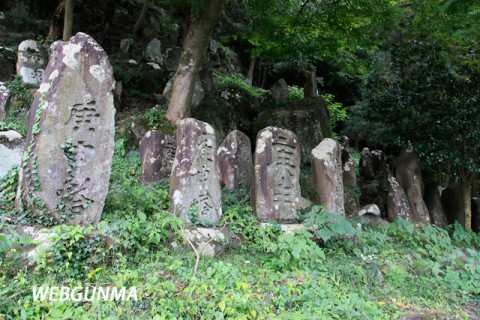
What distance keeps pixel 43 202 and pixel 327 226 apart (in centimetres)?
375

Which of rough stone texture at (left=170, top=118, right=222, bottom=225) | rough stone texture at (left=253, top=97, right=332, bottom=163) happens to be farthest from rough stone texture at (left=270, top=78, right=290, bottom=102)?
rough stone texture at (left=170, top=118, right=222, bottom=225)

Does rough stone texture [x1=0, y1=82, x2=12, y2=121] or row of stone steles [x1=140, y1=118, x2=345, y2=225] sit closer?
row of stone steles [x1=140, y1=118, x2=345, y2=225]

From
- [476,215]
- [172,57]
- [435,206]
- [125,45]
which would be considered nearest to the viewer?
[435,206]

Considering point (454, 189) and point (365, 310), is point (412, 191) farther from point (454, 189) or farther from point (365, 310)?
point (365, 310)

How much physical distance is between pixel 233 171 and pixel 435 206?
553 cm

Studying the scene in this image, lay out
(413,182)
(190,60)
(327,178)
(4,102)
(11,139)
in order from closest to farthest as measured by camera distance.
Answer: (327,178)
(11,139)
(4,102)
(413,182)
(190,60)

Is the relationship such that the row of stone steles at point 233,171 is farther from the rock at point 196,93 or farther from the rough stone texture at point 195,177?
the rock at point 196,93

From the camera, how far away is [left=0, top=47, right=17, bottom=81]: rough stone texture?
10.1 m

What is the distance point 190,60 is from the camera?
29.5ft

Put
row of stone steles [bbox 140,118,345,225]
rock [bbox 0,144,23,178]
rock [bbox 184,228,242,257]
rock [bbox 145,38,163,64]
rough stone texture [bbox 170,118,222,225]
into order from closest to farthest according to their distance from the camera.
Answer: rock [bbox 184,228,242,257]
rough stone texture [bbox 170,118,222,225]
row of stone steles [bbox 140,118,345,225]
rock [bbox 0,144,23,178]
rock [bbox 145,38,163,64]

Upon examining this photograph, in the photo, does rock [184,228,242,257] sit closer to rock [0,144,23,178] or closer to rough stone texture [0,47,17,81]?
rock [0,144,23,178]

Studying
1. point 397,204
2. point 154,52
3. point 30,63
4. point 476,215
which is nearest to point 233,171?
point 397,204

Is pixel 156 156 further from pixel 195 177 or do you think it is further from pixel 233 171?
pixel 195 177

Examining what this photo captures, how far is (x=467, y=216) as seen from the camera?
8.73 metres
